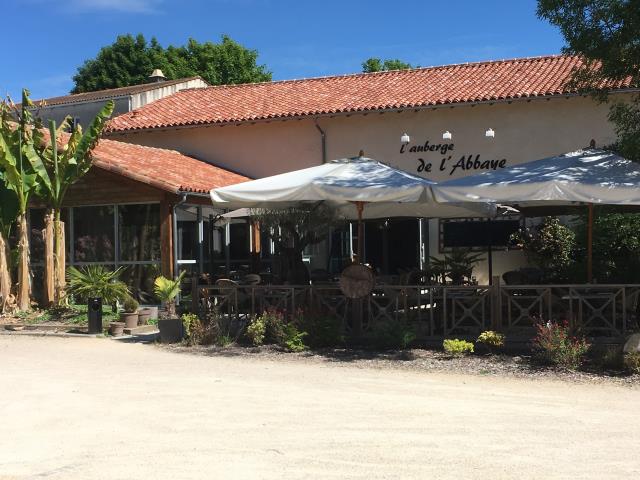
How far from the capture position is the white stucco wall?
1706 cm

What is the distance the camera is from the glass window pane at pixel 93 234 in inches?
611

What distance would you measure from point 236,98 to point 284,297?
12.8 meters

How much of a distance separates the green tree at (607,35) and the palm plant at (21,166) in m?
9.98

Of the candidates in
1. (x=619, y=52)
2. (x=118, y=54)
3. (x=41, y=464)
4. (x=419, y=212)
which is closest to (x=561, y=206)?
(x=419, y=212)

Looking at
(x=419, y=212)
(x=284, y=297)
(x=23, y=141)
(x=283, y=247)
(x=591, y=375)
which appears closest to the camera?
(x=591, y=375)

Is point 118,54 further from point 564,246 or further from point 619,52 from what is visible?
point 619,52

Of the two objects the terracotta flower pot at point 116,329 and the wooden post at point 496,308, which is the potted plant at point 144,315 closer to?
the terracotta flower pot at point 116,329

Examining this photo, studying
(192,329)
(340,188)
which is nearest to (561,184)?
(340,188)

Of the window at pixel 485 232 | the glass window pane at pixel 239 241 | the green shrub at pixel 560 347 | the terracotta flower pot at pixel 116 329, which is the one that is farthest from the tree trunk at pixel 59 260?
the green shrub at pixel 560 347

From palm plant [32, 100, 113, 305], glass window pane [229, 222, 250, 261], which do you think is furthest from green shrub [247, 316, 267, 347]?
glass window pane [229, 222, 250, 261]

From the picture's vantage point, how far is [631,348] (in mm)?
8164

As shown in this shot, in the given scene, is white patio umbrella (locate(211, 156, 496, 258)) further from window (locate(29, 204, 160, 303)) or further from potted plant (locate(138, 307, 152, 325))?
window (locate(29, 204, 160, 303))

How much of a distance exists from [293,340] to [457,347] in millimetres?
2292

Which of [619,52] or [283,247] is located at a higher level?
[619,52]
